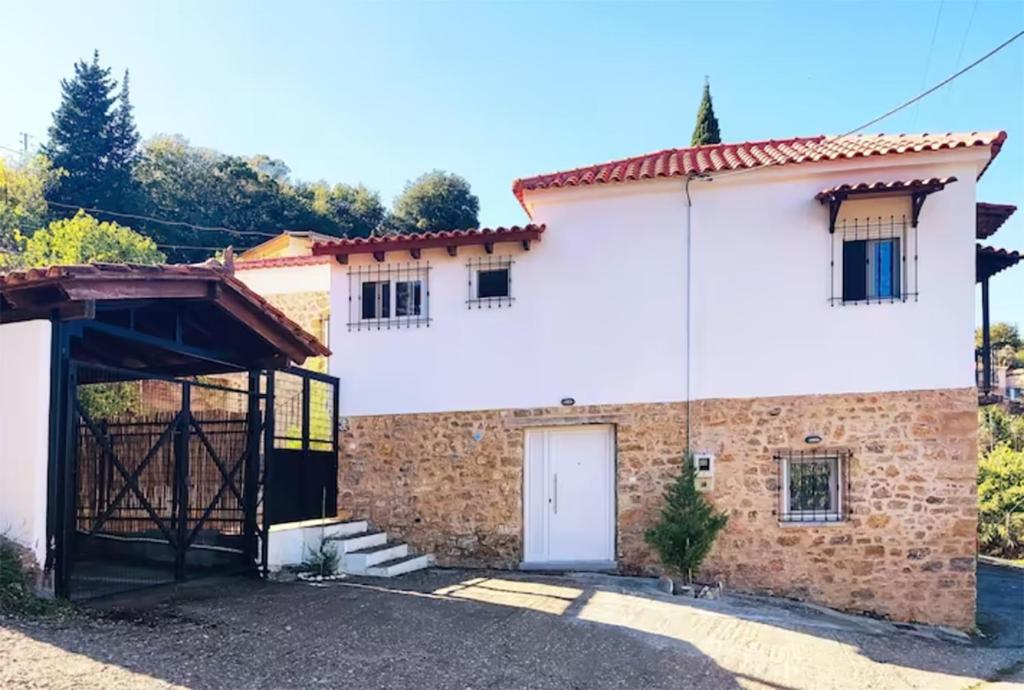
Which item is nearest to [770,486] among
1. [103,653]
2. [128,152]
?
[103,653]

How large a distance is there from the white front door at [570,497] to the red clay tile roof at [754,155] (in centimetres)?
392

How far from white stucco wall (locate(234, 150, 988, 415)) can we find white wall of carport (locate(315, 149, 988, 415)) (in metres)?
0.02

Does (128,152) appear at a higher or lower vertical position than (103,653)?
higher

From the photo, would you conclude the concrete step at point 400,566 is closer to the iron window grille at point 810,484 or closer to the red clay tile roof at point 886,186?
the iron window grille at point 810,484

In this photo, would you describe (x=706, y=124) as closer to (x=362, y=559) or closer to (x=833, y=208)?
(x=833, y=208)

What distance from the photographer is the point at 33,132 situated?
119 feet

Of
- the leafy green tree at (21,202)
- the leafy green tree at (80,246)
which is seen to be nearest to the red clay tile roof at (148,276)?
the leafy green tree at (80,246)

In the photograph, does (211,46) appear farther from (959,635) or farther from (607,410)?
(959,635)

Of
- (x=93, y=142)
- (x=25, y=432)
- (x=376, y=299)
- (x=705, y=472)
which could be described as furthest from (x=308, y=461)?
(x=93, y=142)

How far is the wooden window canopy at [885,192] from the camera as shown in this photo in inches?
407

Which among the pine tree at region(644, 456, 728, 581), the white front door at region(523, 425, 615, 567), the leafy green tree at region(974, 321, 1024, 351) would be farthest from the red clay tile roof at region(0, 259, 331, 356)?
the leafy green tree at region(974, 321, 1024, 351)

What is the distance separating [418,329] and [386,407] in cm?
139

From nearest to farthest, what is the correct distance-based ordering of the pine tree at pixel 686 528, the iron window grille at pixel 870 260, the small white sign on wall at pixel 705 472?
the pine tree at pixel 686 528, the iron window grille at pixel 870 260, the small white sign on wall at pixel 705 472

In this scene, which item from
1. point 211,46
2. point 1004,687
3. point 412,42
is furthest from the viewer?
point 211,46
